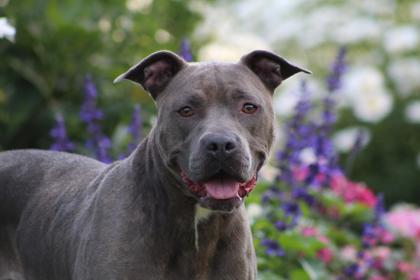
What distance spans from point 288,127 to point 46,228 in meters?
2.06

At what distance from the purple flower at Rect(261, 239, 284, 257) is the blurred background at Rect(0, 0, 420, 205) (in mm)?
1011

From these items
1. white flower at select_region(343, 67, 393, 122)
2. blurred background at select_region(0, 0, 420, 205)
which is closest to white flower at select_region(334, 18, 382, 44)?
blurred background at select_region(0, 0, 420, 205)

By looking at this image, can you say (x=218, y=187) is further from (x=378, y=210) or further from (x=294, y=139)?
(x=378, y=210)

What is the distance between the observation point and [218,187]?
429 cm

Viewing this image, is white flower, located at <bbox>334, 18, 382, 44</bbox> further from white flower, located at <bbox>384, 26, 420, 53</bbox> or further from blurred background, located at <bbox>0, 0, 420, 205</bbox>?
white flower, located at <bbox>384, 26, 420, 53</bbox>

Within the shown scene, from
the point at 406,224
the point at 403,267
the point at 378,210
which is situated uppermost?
the point at 378,210

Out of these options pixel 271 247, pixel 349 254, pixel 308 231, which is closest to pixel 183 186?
pixel 271 247

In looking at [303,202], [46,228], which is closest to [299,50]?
[303,202]

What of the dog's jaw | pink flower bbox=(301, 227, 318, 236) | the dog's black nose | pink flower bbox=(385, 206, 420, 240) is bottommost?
pink flower bbox=(385, 206, 420, 240)

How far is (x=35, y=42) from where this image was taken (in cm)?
854

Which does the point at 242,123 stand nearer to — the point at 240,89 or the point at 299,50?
the point at 240,89

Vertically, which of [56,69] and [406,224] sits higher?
[56,69]

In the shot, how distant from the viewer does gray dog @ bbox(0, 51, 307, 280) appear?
4.27 m

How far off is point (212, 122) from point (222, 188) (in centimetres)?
30
